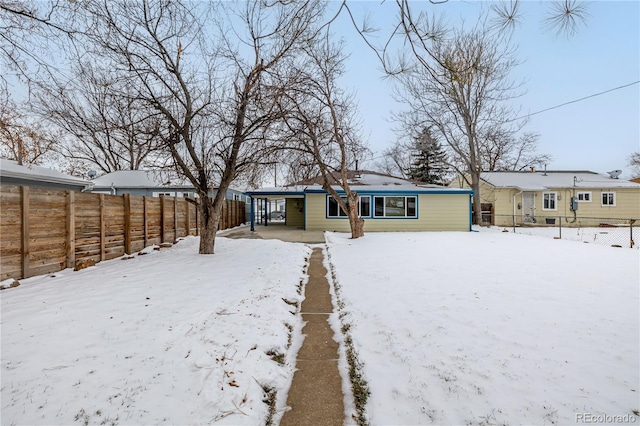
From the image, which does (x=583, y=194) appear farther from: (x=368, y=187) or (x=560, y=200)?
Answer: (x=368, y=187)

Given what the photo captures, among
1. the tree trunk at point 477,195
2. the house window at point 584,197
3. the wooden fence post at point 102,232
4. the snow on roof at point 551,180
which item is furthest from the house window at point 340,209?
the house window at point 584,197

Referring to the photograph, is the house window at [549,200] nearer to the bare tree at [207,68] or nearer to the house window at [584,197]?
the house window at [584,197]

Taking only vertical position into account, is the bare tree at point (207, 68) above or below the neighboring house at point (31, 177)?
above

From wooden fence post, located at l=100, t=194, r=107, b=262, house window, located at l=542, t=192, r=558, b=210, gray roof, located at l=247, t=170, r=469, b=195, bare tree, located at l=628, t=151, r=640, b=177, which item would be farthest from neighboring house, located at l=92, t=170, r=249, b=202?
bare tree, located at l=628, t=151, r=640, b=177

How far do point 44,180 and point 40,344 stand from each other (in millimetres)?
10204

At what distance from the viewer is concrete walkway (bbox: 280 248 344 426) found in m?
2.18

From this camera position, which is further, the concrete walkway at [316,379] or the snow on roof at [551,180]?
the snow on roof at [551,180]

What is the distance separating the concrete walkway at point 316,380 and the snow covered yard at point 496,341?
0.29 meters

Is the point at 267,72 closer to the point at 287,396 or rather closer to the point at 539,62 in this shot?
the point at 539,62

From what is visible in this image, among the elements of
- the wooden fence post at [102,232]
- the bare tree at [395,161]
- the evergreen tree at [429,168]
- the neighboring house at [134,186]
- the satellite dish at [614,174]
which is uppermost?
the bare tree at [395,161]

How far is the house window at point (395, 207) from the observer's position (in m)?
15.4

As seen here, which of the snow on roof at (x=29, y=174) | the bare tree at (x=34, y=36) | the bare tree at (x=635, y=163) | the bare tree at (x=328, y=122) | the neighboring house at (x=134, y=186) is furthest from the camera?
the bare tree at (x=635, y=163)

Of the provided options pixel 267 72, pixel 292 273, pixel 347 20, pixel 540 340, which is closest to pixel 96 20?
pixel 267 72

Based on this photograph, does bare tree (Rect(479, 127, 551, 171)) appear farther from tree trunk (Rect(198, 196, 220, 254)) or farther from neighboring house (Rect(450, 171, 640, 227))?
tree trunk (Rect(198, 196, 220, 254))
